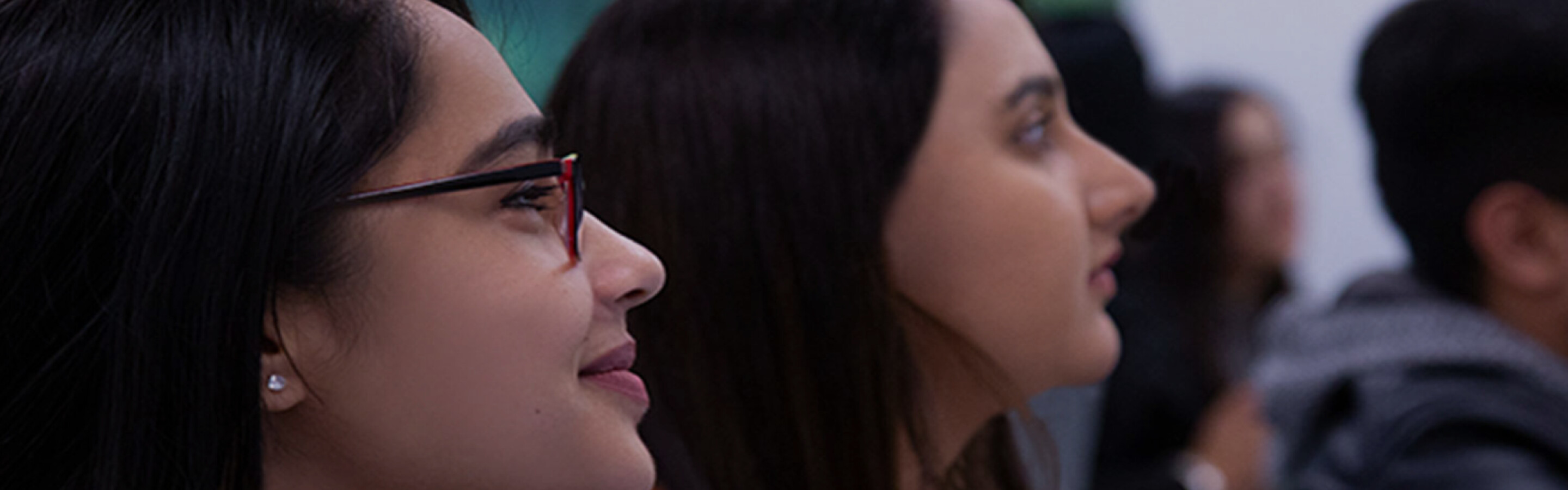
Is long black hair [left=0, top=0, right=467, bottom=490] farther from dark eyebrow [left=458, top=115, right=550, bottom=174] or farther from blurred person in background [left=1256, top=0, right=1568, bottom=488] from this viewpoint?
blurred person in background [left=1256, top=0, right=1568, bottom=488]

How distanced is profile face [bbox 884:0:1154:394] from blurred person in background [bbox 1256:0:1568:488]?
54 centimetres

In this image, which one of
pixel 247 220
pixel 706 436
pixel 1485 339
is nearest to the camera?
pixel 247 220

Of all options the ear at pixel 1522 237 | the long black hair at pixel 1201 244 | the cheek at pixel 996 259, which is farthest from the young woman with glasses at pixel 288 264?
the long black hair at pixel 1201 244

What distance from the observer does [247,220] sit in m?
0.93

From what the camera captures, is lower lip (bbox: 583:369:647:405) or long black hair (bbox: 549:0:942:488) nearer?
lower lip (bbox: 583:369:647:405)

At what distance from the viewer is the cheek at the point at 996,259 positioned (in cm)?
146

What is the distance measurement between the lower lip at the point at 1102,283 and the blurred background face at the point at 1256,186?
6.51 feet

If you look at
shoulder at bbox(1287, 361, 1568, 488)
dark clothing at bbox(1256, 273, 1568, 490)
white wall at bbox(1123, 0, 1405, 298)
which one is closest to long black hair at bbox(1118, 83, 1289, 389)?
white wall at bbox(1123, 0, 1405, 298)

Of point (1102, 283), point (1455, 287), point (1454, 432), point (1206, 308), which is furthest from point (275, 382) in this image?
point (1206, 308)

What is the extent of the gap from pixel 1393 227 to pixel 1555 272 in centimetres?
24

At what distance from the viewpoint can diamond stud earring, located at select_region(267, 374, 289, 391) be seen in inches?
38.7

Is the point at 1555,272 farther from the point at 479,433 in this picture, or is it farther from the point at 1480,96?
the point at 479,433

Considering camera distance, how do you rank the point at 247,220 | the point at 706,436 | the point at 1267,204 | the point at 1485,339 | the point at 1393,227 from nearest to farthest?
the point at 247,220 → the point at 706,436 → the point at 1485,339 → the point at 1393,227 → the point at 1267,204

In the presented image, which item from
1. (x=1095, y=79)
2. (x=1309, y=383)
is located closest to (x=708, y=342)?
(x=1095, y=79)
